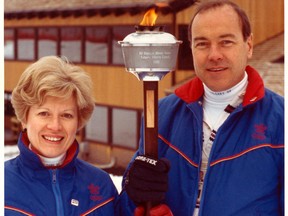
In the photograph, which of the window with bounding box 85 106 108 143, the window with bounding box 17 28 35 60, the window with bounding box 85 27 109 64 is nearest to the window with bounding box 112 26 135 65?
the window with bounding box 85 27 109 64

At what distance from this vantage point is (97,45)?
13.7 m

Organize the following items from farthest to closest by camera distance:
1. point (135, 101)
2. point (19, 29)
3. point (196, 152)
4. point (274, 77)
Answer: point (19, 29), point (135, 101), point (274, 77), point (196, 152)

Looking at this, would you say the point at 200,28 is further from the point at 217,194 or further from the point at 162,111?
the point at 217,194

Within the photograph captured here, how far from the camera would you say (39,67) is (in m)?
2.04

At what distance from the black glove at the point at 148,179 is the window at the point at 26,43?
44.7ft

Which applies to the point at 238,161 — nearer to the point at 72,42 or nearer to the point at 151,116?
the point at 151,116

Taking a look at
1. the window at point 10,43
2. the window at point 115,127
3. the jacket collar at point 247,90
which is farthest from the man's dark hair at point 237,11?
the window at point 10,43

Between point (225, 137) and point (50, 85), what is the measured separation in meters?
0.75

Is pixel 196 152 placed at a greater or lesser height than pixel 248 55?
lesser

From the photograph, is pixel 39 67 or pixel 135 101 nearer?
pixel 39 67

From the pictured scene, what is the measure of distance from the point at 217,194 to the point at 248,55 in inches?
24.6

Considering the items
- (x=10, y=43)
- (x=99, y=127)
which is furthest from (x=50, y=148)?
(x=10, y=43)

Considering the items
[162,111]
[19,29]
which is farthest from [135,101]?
[162,111]

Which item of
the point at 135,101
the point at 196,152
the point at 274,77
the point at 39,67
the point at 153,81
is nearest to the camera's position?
the point at 153,81
